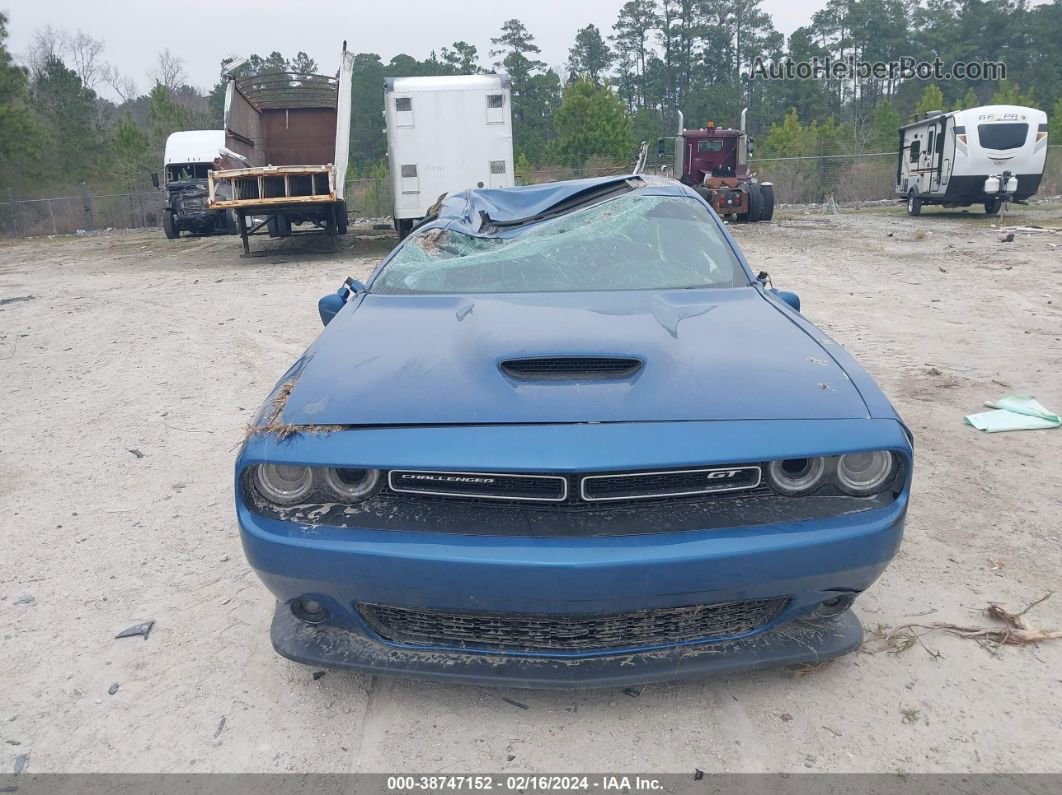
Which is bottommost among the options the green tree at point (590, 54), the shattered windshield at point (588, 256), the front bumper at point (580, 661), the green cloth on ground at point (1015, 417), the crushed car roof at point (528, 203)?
the green cloth on ground at point (1015, 417)

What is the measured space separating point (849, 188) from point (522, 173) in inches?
508

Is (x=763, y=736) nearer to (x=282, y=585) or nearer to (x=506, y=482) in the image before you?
(x=506, y=482)

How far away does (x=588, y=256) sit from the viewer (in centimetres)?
352

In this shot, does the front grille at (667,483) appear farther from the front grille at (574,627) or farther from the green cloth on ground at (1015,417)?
the green cloth on ground at (1015,417)

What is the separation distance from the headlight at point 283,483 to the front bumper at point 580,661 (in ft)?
1.47

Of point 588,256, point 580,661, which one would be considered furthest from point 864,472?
point 588,256

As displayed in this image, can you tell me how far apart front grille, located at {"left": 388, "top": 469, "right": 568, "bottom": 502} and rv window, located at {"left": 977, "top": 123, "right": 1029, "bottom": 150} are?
21.3m

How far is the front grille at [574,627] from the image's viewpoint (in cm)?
221

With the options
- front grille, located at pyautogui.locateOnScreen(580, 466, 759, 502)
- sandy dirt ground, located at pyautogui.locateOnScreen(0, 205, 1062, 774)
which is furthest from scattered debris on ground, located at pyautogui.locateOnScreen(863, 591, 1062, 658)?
front grille, located at pyautogui.locateOnScreen(580, 466, 759, 502)

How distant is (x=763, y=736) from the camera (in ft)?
7.36

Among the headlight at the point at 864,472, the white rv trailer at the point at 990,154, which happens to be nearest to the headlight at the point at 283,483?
the headlight at the point at 864,472

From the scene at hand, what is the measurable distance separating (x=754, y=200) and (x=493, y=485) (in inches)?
773

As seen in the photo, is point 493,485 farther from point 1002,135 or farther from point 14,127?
point 14,127

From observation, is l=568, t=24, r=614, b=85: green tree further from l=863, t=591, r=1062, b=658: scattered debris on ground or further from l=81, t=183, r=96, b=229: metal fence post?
l=863, t=591, r=1062, b=658: scattered debris on ground
